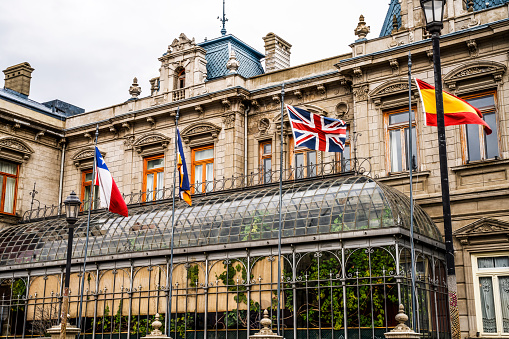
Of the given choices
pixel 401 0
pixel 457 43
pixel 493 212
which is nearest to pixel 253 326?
pixel 493 212

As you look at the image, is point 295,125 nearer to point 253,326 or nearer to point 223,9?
point 253,326

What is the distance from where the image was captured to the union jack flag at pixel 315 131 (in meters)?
19.9

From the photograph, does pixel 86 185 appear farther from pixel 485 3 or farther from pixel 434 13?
pixel 434 13

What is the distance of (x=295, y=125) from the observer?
65.2 ft

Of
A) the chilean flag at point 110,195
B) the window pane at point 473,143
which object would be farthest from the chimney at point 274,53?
the window pane at point 473,143

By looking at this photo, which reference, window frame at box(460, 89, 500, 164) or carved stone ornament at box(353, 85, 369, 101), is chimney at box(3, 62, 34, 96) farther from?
window frame at box(460, 89, 500, 164)

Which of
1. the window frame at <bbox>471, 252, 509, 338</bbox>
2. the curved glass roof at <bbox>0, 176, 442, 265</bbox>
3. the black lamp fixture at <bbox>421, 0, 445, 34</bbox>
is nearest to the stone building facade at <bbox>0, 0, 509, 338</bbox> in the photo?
the window frame at <bbox>471, 252, 509, 338</bbox>

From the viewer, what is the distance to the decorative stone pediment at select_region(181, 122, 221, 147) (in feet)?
89.6

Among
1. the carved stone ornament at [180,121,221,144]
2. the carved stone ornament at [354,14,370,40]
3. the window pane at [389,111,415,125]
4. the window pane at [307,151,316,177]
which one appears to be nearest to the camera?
the window pane at [389,111,415,125]

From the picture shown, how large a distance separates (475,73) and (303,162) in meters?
7.40

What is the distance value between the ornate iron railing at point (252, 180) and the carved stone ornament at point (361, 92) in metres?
2.25

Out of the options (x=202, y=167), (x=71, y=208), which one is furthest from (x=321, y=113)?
(x=71, y=208)

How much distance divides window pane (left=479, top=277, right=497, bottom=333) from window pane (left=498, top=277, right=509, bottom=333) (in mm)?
273

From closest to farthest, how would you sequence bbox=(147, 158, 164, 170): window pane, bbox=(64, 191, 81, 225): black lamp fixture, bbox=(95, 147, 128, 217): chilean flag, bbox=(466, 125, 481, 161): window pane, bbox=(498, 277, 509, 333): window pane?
bbox=(64, 191, 81, 225): black lamp fixture < bbox=(498, 277, 509, 333): window pane < bbox=(466, 125, 481, 161): window pane < bbox=(95, 147, 128, 217): chilean flag < bbox=(147, 158, 164, 170): window pane
